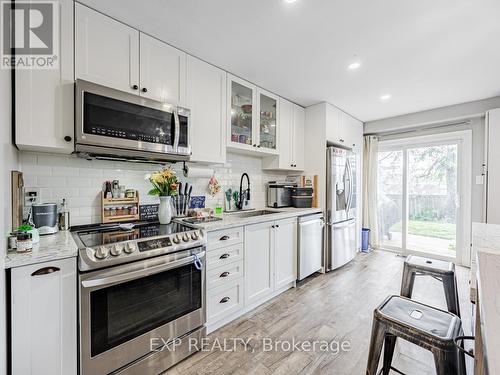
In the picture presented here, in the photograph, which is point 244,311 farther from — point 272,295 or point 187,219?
point 187,219

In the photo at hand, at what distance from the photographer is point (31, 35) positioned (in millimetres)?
1371

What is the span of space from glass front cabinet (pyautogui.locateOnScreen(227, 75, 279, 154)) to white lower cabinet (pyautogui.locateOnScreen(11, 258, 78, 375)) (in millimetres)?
1779

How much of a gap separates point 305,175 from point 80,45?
2.92 meters

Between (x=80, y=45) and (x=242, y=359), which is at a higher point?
(x=80, y=45)

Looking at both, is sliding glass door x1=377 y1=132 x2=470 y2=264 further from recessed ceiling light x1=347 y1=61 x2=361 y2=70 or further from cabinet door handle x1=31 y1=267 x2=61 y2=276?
cabinet door handle x1=31 y1=267 x2=61 y2=276

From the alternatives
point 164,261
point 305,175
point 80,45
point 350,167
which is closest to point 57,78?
point 80,45

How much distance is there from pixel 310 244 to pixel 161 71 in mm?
2566

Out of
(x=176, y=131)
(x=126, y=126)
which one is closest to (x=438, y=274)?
(x=176, y=131)

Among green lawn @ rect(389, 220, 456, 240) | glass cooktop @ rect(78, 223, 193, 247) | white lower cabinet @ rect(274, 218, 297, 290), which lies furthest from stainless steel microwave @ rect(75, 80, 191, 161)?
green lawn @ rect(389, 220, 456, 240)

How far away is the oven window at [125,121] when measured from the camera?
4.92 feet

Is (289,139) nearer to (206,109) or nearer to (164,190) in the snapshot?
(206,109)

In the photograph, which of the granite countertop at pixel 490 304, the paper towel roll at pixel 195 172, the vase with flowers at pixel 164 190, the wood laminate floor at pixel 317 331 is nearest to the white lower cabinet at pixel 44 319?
the wood laminate floor at pixel 317 331

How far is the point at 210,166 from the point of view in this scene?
2639 mm

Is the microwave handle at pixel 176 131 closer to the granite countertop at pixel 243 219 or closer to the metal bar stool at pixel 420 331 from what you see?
the granite countertop at pixel 243 219
